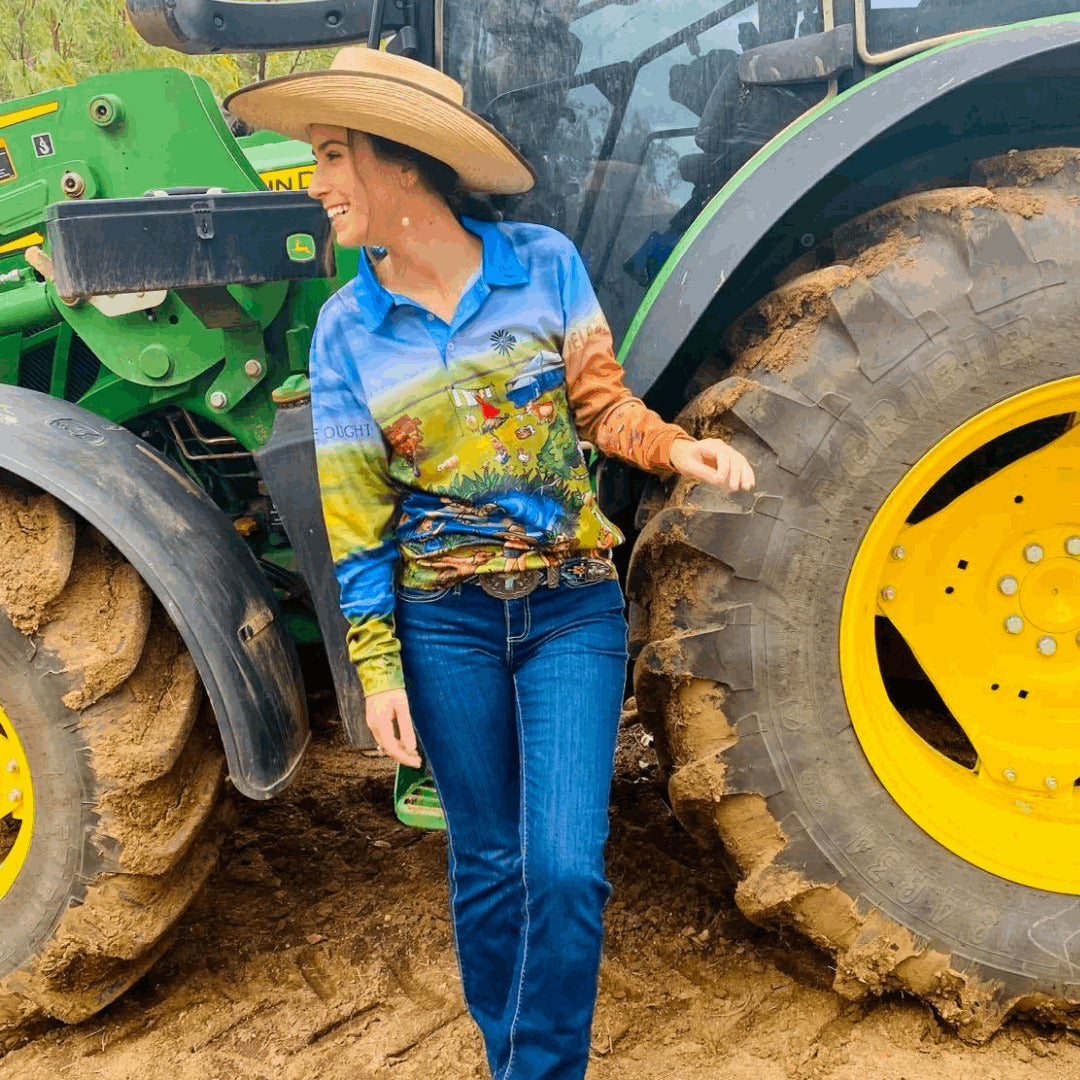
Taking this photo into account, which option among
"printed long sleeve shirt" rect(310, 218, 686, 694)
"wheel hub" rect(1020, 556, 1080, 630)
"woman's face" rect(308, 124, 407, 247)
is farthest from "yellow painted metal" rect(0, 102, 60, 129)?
"wheel hub" rect(1020, 556, 1080, 630)

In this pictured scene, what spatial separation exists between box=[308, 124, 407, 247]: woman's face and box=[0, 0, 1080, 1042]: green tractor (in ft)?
1.27

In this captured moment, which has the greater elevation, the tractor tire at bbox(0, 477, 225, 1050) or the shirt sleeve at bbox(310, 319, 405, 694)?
the shirt sleeve at bbox(310, 319, 405, 694)

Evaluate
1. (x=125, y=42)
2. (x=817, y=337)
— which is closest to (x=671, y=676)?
(x=817, y=337)

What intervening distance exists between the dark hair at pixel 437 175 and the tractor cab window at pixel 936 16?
89cm

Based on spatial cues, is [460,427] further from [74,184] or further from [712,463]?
[74,184]

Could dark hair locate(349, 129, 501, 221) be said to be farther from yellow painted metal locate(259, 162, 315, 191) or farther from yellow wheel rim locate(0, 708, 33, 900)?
yellow wheel rim locate(0, 708, 33, 900)

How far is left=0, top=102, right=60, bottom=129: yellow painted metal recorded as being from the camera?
8.93 ft

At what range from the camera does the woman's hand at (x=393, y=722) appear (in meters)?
1.93

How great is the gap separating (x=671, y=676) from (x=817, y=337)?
664 mm

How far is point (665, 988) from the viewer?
2.47m

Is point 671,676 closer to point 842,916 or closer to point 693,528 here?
point 693,528

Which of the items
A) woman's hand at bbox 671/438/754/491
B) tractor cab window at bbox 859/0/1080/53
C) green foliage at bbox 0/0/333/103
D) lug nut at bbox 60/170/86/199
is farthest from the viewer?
green foliage at bbox 0/0/333/103

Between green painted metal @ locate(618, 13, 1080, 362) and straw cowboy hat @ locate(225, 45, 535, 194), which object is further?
green painted metal @ locate(618, 13, 1080, 362)

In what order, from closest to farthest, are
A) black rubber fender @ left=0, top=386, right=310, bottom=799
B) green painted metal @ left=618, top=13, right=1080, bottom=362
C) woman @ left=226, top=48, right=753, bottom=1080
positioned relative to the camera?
1. woman @ left=226, top=48, right=753, bottom=1080
2. green painted metal @ left=618, top=13, right=1080, bottom=362
3. black rubber fender @ left=0, top=386, right=310, bottom=799
